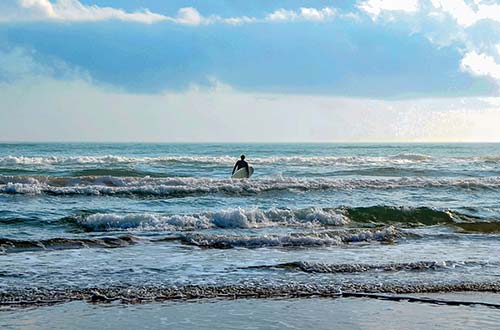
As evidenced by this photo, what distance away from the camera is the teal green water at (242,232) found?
9.87 meters

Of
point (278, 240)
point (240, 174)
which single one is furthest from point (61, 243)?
point (240, 174)

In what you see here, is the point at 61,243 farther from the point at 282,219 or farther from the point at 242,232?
the point at 282,219

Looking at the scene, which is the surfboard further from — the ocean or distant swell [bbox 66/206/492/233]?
distant swell [bbox 66/206/492/233]

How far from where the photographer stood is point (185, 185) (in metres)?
25.6

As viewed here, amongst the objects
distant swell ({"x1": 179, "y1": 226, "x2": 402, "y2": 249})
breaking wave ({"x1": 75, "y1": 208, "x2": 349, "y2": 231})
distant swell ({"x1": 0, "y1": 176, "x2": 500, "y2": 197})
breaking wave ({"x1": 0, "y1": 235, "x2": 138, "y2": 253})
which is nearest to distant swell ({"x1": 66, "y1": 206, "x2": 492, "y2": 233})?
breaking wave ({"x1": 75, "y1": 208, "x2": 349, "y2": 231})

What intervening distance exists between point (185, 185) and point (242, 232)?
34.9ft

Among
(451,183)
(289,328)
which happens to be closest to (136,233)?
(289,328)

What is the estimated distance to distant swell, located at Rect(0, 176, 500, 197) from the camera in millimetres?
23281

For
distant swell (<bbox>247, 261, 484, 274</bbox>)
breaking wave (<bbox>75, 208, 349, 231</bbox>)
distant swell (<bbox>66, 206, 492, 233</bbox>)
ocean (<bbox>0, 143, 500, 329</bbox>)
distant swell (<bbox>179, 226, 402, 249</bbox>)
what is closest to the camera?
ocean (<bbox>0, 143, 500, 329</bbox>)

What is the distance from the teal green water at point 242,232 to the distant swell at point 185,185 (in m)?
0.07

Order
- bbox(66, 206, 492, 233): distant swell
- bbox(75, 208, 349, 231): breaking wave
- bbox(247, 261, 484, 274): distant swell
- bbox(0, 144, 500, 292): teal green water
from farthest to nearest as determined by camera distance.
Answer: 1. bbox(66, 206, 492, 233): distant swell
2. bbox(75, 208, 349, 231): breaking wave
3. bbox(247, 261, 484, 274): distant swell
4. bbox(0, 144, 500, 292): teal green water

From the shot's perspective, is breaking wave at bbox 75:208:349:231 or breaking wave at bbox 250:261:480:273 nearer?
breaking wave at bbox 250:261:480:273

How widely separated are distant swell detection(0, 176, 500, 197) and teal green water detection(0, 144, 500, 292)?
0.07 metres

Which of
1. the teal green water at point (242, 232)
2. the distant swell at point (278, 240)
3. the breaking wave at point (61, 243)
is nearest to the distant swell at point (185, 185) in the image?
the teal green water at point (242, 232)
